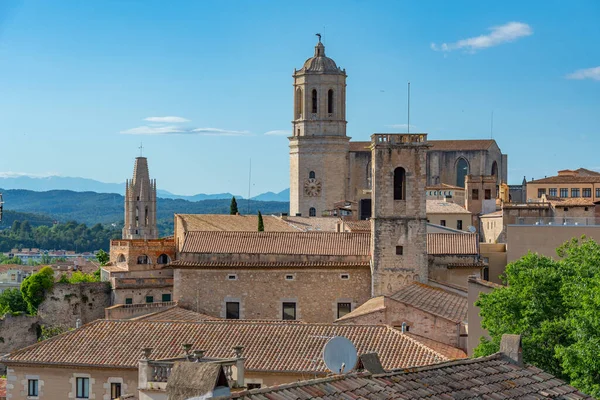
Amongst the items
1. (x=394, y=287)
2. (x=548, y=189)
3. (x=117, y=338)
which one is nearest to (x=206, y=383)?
(x=117, y=338)

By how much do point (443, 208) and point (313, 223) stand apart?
9.11 metres

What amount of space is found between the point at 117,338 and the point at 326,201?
57555 mm

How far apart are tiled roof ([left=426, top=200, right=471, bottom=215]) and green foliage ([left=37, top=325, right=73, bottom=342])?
85.5ft

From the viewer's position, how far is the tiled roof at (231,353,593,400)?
13.7 metres

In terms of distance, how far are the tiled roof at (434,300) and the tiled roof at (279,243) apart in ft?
Answer: 14.0

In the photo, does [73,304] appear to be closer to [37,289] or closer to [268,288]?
[37,289]

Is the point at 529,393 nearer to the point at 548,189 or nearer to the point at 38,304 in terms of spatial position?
the point at 38,304

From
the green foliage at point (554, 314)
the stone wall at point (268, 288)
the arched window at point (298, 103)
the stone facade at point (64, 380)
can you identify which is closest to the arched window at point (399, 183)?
the stone wall at point (268, 288)

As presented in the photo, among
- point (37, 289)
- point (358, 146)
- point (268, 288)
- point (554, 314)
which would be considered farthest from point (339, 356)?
point (358, 146)

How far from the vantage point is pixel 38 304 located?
6125cm

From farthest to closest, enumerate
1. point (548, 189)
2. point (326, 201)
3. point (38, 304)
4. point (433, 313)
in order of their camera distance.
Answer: point (326, 201), point (548, 189), point (38, 304), point (433, 313)

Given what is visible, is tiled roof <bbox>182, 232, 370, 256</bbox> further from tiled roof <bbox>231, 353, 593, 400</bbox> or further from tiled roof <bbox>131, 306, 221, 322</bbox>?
tiled roof <bbox>231, 353, 593, 400</bbox>

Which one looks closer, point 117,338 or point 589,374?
point 589,374

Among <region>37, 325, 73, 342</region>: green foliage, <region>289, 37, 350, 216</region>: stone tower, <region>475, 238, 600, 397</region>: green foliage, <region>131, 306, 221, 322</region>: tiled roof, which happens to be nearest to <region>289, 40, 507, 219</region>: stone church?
<region>289, 37, 350, 216</region>: stone tower
